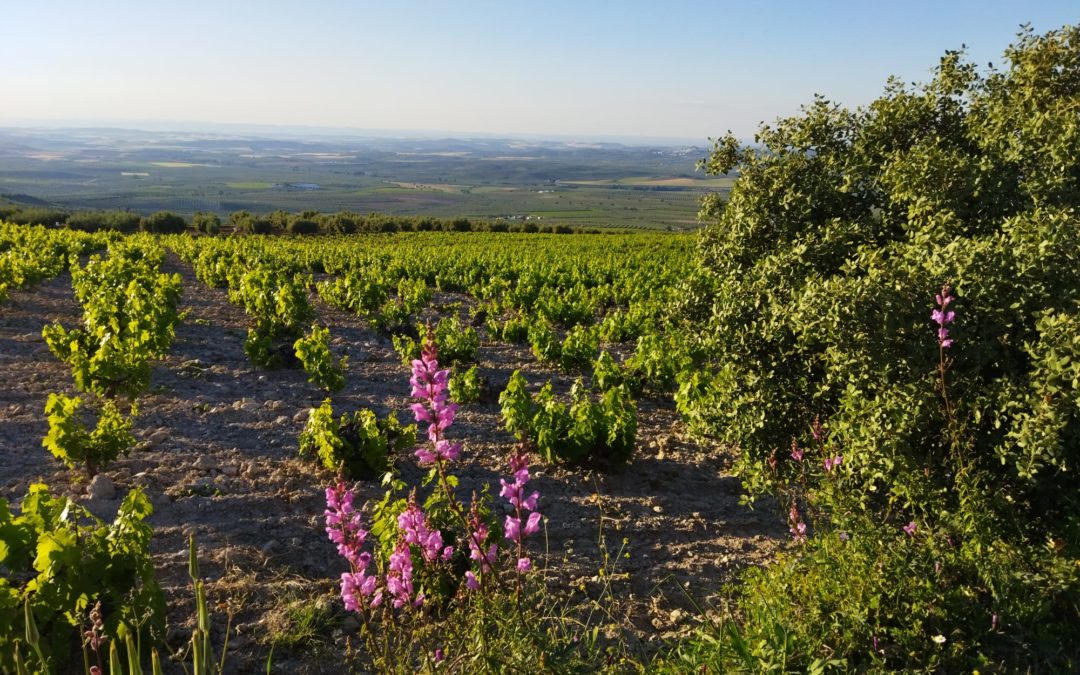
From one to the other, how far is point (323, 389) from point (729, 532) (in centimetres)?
777

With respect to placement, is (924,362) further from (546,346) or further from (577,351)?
(546,346)

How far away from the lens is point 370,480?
7957 mm

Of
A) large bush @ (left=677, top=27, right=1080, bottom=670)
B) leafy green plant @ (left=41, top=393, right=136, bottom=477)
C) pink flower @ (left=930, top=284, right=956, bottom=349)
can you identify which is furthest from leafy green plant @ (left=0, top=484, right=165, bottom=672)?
pink flower @ (left=930, top=284, right=956, bottom=349)

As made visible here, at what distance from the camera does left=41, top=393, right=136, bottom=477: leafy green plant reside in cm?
705

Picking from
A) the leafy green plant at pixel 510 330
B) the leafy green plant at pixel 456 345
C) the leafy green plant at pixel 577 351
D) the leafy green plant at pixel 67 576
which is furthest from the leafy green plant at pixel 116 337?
the leafy green plant at pixel 577 351

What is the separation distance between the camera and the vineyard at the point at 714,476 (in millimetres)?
4188

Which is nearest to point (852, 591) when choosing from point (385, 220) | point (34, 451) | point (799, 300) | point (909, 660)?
point (909, 660)

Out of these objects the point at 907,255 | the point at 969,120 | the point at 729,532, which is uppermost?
the point at 969,120

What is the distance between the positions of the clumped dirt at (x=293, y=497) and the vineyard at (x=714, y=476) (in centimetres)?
4

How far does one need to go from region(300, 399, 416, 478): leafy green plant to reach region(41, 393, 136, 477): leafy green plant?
6.64ft

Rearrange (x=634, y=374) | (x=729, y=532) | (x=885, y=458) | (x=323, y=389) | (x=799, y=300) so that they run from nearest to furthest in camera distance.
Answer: (x=885, y=458) → (x=799, y=300) → (x=729, y=532) → (x=323, y=389) → (x=634, y=374)

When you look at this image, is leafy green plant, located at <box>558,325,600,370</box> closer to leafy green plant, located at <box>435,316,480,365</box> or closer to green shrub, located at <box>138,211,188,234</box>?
leafy green plant, located at <box>435,316,480,365</box>

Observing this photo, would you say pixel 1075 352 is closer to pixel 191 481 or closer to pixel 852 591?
pixel 852 591

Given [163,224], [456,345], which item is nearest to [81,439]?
[456,345]
